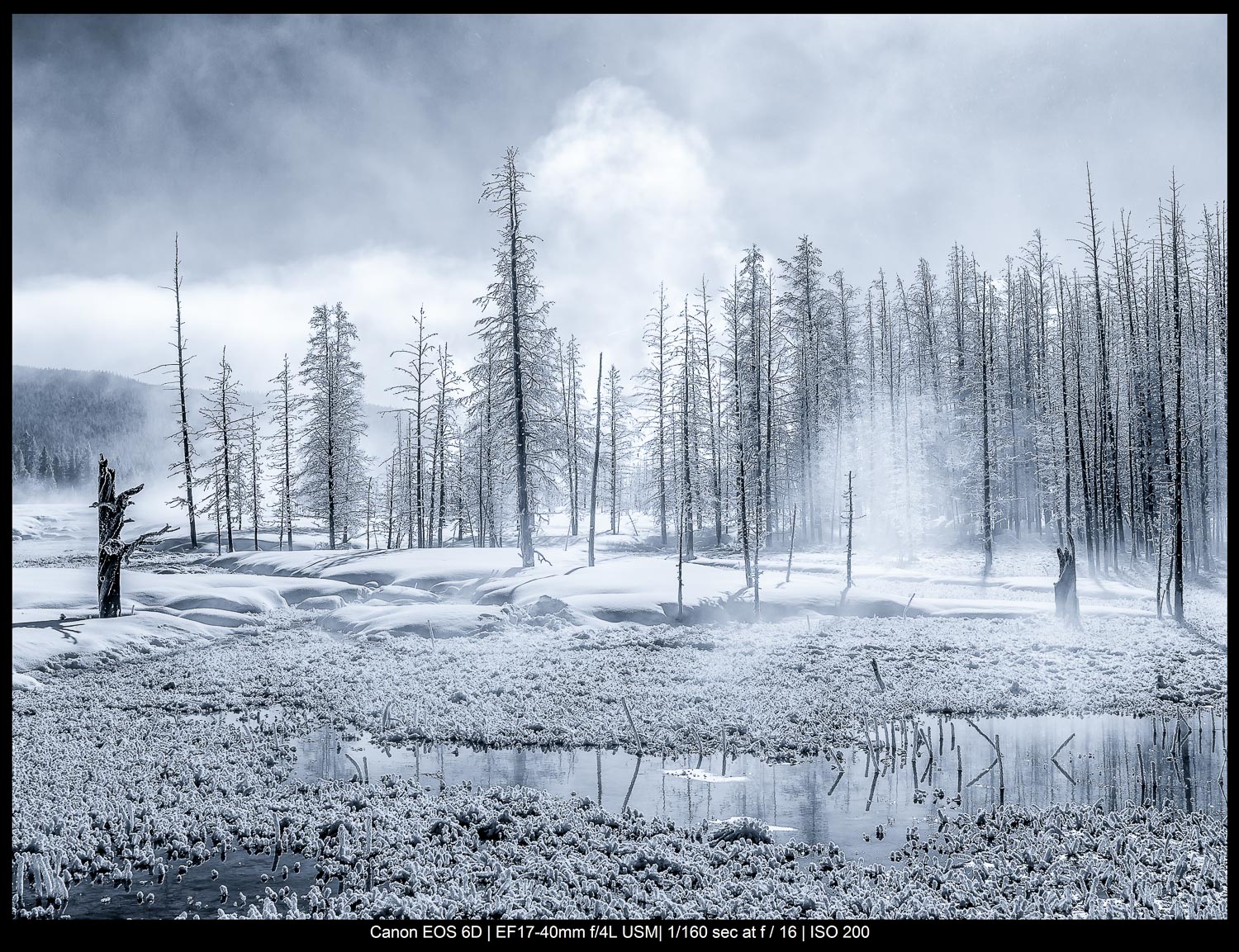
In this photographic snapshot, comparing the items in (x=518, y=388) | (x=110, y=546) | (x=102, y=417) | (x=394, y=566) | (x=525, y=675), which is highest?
(x=102, y=417)

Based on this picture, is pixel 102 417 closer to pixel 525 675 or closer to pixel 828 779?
pixel 525 675

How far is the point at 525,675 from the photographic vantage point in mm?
15242

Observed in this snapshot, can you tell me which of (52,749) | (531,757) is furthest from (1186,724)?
(52,749)

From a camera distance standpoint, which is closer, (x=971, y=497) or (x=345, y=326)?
(x=971, y=497)

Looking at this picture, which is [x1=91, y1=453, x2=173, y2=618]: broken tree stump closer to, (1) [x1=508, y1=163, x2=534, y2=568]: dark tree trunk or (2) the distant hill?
(1) [x1=508, y1=163, x2=534, y2=568]: dark tree trunk

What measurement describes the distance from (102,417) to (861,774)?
170 m

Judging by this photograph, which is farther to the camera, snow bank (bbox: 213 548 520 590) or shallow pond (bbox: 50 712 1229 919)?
snow bank (bbox: 213 548 520 590)

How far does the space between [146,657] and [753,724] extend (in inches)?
550

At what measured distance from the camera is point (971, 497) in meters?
39.6

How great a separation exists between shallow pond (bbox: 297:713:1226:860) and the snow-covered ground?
58 cm

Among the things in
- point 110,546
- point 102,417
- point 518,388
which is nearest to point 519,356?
point 518,388

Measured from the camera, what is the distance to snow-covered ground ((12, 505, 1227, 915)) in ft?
24.4

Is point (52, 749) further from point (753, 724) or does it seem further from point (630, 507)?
point (630, 507)

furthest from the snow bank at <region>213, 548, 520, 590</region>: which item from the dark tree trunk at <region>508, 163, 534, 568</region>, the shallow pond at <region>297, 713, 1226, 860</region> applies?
the shallow pond at <region>297, 713, 1226, 860</region>
